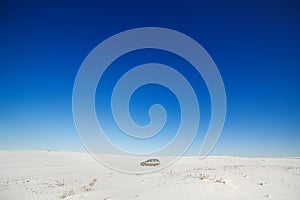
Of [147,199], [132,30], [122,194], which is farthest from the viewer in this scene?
[132,30]

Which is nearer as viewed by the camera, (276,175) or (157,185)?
(157,185)

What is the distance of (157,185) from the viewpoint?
61.7 feet

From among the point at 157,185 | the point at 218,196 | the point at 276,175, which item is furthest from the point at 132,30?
the point at 276,175

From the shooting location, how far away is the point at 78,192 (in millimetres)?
17359

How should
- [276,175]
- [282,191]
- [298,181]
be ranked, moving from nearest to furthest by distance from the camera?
[282,191] < [298,181] < [276,175]

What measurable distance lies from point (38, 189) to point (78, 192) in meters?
3.54

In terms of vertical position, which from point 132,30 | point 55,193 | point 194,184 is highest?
point 132,30

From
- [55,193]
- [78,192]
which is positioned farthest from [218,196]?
[55,193]

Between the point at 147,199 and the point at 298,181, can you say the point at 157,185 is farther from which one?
the point at 298,181

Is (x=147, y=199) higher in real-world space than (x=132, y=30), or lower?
lower

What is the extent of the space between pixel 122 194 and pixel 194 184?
5.10 meters

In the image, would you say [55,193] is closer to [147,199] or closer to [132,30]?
[147,199]

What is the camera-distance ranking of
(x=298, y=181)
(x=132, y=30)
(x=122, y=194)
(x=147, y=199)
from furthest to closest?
1. (x=298, y=181)
2. (x=132, y=30)
3. (x=122, y=194)
4. (x=147, y=199)

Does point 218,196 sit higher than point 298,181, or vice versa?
point 298,181
